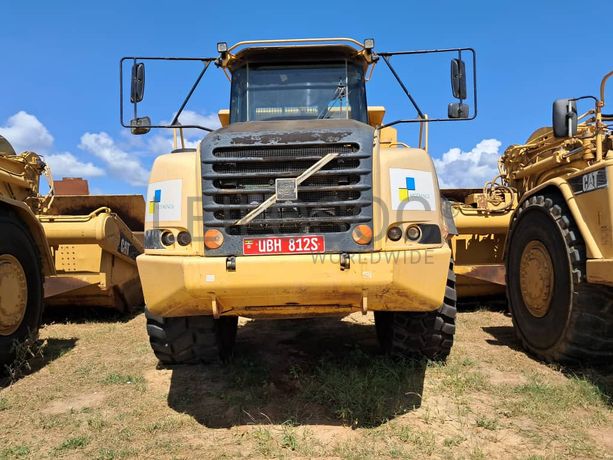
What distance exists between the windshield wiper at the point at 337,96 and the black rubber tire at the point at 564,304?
2.00 metres

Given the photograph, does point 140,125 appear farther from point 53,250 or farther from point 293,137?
point 53,250

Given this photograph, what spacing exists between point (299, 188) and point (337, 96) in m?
1.66

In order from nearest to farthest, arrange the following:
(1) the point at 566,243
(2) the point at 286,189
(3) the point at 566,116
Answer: (2) the point at 286,189 → (3) the point at 566,116 → (1) the point at 566,243

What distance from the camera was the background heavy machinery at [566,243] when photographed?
402 centimetres

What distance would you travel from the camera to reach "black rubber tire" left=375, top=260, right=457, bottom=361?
4.18m

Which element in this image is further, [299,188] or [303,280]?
[299,188]

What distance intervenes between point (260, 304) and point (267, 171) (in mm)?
810

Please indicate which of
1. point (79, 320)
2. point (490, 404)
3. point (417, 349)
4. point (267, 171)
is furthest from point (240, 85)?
point (79, 320)

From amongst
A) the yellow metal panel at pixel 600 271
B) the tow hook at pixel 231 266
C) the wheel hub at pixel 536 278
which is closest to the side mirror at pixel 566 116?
the yellow metal panel at pixel 600 271

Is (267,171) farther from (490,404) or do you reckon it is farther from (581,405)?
(581,405)

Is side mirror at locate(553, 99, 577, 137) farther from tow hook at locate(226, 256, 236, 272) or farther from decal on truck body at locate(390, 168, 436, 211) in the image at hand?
tow hook at locate(226, 256, 236, 272)

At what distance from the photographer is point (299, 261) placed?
311 cm

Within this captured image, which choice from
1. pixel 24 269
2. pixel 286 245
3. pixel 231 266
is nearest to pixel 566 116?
pixel 286 245

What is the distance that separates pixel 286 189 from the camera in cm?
322
